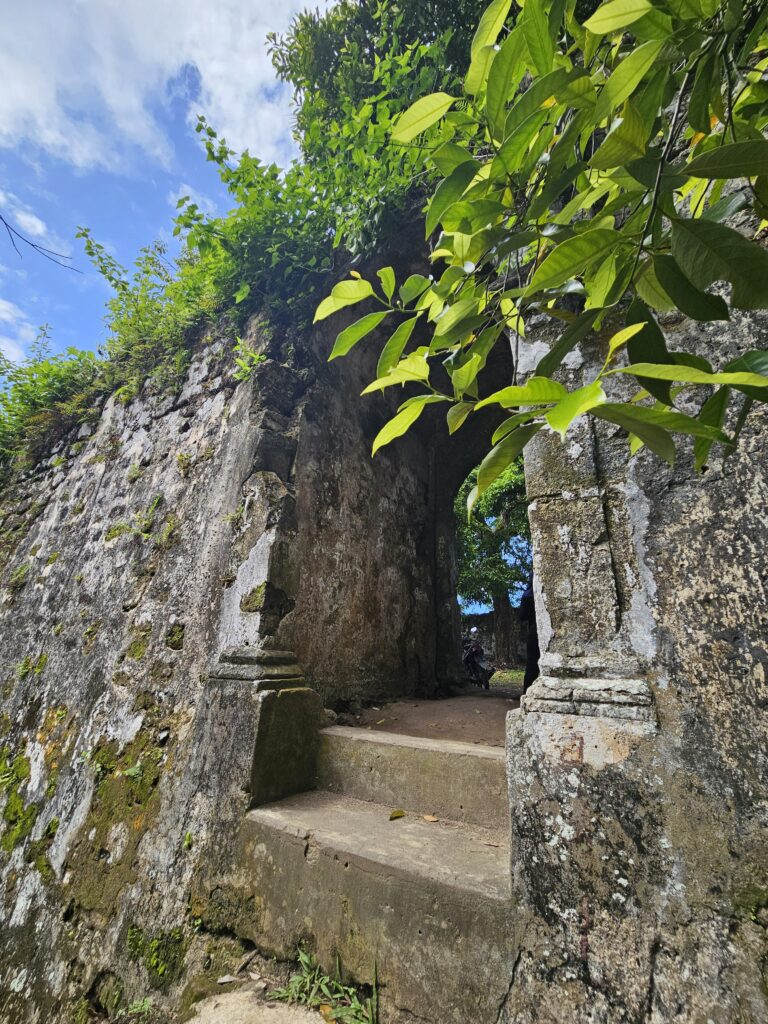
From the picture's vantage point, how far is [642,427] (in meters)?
0.55

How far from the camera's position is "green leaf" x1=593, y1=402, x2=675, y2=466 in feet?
1.68

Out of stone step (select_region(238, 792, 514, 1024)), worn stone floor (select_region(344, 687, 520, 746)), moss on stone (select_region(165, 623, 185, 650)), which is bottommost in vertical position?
stone step (select_region(238, 792, 514, 1024))

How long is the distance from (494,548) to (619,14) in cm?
1182

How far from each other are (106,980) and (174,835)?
605 millimetres

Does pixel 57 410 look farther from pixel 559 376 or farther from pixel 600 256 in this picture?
pixel 600 256

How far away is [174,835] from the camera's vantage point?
80.6 inches

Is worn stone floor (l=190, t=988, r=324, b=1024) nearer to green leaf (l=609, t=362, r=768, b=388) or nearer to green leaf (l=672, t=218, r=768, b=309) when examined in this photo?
green leaf (l=609, t=362, r=768, b=388)

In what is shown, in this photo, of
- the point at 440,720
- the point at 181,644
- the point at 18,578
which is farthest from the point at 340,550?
the point at 18,578

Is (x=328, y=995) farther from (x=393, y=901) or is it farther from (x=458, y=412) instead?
(x=458, y=412)

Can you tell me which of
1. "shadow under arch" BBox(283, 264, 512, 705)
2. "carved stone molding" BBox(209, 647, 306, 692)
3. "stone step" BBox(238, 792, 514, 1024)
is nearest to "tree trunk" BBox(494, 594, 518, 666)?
"shadow under arch" BBox(283, 264, 512, 705)

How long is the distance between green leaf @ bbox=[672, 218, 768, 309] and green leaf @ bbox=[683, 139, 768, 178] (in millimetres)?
49

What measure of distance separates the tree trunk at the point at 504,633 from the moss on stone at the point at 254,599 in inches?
446

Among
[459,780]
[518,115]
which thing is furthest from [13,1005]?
[518,115]

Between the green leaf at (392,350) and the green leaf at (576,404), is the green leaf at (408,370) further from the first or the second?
the green leaf at (576,404)
